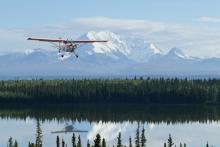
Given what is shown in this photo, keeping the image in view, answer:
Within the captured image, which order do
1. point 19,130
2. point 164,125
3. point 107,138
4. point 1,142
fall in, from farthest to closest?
point 164,125
point 19,130
point 107,138
point 1,142

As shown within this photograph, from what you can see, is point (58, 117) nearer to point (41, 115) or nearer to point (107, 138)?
point (41, 115)

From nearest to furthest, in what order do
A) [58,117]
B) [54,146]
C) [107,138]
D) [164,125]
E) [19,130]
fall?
[54,146] → [107,138] → [19,130] → [164,125] → [58,117]

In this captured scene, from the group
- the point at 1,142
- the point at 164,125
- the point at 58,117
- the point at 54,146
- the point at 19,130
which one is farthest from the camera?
the point at 58,117

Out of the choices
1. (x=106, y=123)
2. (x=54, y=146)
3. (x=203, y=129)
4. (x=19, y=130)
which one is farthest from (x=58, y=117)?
(x=54, y=146)

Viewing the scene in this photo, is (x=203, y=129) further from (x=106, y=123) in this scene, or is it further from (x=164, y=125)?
(x=106, y=123)

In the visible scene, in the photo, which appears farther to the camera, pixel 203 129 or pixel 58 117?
pixel 58 117

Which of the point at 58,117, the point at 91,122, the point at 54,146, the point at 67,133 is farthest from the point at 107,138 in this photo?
the point at 58,117
